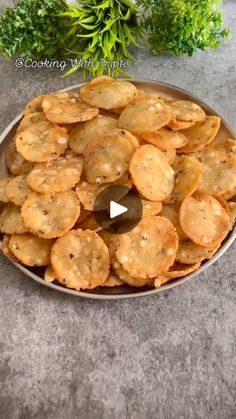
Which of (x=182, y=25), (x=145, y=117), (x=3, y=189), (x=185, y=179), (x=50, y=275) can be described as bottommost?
(x=50, y=275)

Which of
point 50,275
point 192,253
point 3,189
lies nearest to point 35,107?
point 3,189

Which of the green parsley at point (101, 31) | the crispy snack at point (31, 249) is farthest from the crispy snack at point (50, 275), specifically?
the green parsley at point (101, 31)

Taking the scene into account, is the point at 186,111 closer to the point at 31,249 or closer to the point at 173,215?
the point at 173,215

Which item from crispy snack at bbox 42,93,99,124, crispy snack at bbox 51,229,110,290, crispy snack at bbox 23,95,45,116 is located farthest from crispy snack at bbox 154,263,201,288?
crispy snack at bbox 23,95,45,116

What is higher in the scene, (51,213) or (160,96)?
(160,96)

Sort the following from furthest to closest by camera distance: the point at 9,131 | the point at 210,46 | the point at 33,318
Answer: the point at 210,46
the point at 9,131
the point at 33,318

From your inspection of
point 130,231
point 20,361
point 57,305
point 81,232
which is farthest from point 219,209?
point 20,361

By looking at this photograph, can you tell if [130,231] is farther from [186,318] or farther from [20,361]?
[20,361]

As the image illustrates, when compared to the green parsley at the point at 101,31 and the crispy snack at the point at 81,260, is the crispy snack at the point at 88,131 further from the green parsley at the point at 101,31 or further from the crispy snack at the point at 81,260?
the green parsley at the point at 101,31
